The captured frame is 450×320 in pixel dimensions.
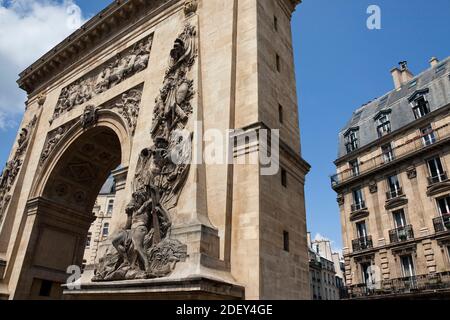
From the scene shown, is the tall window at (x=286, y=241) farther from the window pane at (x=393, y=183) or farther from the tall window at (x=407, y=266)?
the window pane at (x=393, y=183)

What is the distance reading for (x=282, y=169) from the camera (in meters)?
10.8

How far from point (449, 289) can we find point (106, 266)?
1962 centimetres

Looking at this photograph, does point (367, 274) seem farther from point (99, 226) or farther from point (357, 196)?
point (99, 226)

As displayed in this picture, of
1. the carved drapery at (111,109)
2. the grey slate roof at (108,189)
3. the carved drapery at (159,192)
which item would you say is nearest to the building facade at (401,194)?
the carved drapery at (159,192)

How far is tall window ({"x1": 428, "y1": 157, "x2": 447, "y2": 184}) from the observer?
76.7 ft

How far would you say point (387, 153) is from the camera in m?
28.3

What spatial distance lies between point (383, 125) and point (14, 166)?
2806cm

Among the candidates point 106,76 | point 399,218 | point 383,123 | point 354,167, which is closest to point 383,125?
point 383,123

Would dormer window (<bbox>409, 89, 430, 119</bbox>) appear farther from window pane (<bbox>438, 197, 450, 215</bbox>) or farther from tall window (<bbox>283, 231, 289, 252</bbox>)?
tall window (<bbox>283, 231, 289, 252</bbox>)

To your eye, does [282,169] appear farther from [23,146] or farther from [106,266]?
[23,146]

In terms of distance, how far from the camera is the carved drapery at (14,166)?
758 inches

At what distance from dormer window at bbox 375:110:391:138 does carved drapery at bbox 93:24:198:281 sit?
22970mm

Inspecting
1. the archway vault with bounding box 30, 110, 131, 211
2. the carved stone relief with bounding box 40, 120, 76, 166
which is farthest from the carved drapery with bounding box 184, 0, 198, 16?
the carved stone relief with bounding box 40, 120, 76, 166

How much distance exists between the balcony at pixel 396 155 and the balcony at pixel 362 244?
207 inches
